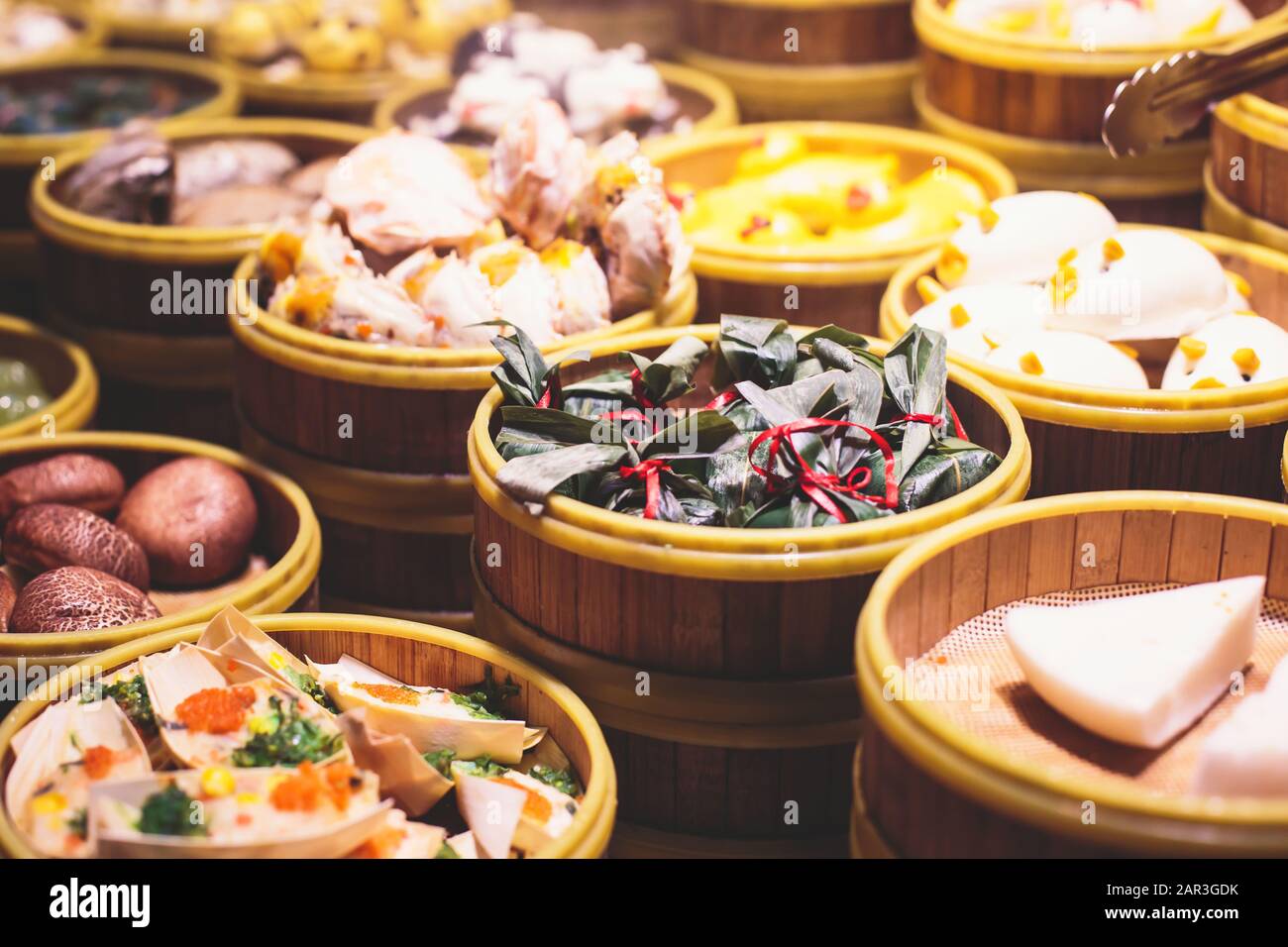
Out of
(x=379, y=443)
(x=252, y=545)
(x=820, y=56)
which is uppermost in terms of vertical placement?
(x=820, y=56)

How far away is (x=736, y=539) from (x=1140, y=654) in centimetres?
62

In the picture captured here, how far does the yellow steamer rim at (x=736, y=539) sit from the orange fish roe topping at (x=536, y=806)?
1.24ft

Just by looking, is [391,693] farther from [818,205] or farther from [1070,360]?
[818,205]

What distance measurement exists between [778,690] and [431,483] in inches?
42.1

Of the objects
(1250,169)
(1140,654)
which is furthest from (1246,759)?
(1250,169)

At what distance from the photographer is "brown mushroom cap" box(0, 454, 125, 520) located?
3.26 meters

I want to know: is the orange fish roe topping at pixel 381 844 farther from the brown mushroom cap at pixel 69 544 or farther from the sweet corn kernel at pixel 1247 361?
the sweet corn kernel at pixel 1247 361

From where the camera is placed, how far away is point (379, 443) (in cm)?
314

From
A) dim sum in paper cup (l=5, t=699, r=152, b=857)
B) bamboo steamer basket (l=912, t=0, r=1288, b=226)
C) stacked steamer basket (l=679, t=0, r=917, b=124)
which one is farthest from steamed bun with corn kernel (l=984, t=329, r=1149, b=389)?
stacked steamer basket (l=679, t=0, r=917, b=124)

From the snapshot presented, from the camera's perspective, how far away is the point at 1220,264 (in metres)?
3.42

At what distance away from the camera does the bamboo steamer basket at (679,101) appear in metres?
4.59
